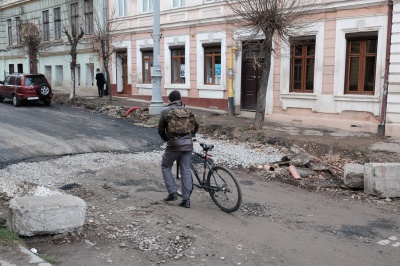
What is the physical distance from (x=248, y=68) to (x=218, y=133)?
4.85m

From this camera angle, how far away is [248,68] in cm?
1736

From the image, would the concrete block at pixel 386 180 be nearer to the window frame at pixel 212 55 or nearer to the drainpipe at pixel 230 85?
the drainpipe at pixel 230 85

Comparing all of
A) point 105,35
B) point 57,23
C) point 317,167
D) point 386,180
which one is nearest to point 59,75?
point 57,23

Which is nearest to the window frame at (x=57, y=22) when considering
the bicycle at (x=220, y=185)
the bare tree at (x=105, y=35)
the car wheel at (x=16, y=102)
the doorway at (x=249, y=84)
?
the bare tree at (x=105, y=35)

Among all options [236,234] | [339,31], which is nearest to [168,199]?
[236,234]

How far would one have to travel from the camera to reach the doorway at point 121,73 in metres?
24.0

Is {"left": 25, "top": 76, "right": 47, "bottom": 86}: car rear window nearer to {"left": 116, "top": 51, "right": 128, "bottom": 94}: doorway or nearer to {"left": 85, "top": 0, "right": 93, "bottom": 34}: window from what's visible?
{"left": 116, "top": 51, "right": 128, "bottom": 94}: doorway

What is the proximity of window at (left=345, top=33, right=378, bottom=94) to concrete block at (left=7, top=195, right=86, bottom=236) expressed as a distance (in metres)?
11.1

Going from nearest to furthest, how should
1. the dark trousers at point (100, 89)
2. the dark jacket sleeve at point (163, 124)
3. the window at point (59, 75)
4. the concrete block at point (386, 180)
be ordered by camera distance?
the dark jacket sleeve at point (163, 124), the concrete block at point (386, 180), the dark trousers at point (100, 89), the window at point (59, 75)

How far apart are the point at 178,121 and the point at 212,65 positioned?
503 inches

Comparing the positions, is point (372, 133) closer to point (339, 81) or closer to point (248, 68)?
point (339, 81)

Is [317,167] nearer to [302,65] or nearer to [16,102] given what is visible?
[302,65]

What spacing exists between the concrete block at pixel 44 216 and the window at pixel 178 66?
15.4 meters

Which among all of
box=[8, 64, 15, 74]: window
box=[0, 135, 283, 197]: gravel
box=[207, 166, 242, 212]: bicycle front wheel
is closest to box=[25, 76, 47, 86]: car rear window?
box=[0, 135, 283, 197]: gravel
